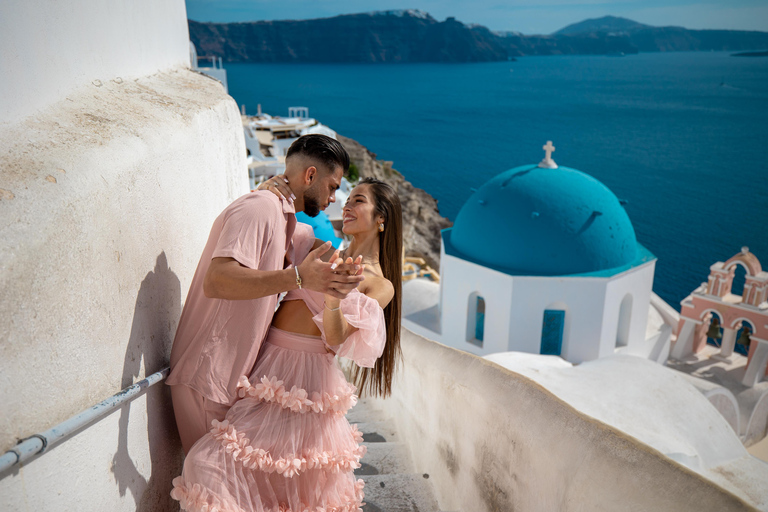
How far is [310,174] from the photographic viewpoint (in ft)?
7.59

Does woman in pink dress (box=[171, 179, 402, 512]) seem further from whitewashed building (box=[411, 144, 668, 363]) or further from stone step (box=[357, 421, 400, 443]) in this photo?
whitewashed building (box=[411, 144, 668, 363])

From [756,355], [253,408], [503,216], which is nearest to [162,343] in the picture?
[253,408]

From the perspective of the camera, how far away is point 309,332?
91.1 inches

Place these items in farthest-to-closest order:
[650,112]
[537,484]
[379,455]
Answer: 1. [650,112]
2. [379,455]
3. [537,484]

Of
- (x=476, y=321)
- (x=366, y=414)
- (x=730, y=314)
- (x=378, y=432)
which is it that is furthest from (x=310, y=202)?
(x=730, y=314)

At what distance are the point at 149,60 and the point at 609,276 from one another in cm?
936

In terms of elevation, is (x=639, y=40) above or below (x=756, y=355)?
above

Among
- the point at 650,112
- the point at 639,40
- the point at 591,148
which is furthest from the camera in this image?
the point at 639,40

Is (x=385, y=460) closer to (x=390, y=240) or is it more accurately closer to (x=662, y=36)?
(x=390, y=240)

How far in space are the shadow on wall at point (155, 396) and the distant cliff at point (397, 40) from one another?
464ft

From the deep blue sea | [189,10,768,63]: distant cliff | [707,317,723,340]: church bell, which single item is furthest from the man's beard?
[189,10,768,63]: distant cliff

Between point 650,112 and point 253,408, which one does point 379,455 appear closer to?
point 253,408

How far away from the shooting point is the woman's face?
2.50m

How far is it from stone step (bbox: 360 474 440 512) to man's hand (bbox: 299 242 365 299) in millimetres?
1552
